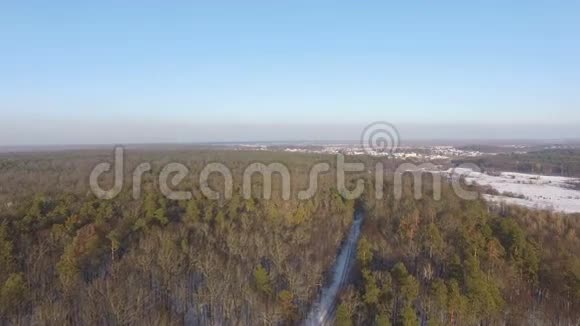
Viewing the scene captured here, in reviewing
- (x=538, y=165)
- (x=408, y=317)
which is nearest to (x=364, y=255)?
(x=408, y=317)

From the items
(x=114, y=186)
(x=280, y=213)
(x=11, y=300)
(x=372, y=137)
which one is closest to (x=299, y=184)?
(x=372, y=137)

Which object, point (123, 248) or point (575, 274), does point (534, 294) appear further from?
point (123, 248)

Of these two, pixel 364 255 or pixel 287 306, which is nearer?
pixel 287 306

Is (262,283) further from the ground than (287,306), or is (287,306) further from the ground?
(262,283)

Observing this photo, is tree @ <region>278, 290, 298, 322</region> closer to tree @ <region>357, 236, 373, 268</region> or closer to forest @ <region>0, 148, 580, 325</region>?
forest @ <region>0, 148, 580, 325</region>

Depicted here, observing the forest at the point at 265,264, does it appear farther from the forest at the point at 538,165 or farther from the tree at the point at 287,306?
the forest at the point at 538,165

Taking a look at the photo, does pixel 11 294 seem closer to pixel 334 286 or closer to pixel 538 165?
pixel 334 286

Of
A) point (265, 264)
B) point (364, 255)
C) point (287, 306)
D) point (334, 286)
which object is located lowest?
point (334, 286)

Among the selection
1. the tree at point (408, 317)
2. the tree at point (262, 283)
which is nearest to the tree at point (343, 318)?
the tree at point (408, 317)
